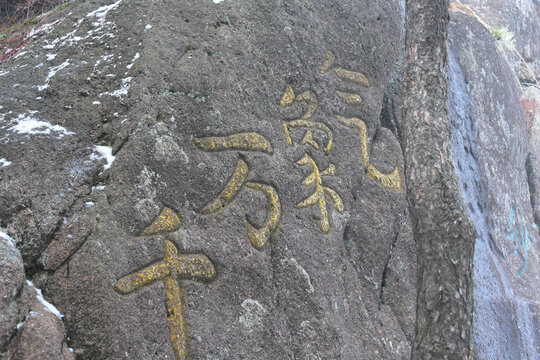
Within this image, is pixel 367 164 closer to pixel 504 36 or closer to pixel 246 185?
pixel 246 185

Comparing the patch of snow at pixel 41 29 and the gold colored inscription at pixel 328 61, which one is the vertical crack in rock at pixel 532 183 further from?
the patch of snow at pixel 41 29

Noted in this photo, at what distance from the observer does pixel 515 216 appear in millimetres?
8062

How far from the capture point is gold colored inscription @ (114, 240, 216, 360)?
2910mm

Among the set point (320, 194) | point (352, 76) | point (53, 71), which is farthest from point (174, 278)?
point (352, 76)

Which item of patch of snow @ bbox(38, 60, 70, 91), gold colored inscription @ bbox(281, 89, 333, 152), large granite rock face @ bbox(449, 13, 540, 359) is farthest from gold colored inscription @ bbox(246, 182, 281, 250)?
large granite rock face @ bbox(449, 13, 540, 359)

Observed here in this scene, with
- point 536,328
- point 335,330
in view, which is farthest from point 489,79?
point 335,330

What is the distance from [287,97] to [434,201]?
6.20 ft

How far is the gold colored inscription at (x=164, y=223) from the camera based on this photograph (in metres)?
3.13

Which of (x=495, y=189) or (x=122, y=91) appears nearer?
(x=122, y=91)

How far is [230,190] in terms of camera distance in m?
3.61

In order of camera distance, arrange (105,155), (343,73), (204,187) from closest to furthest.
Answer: (105,155) → (204,187) → (343,73)

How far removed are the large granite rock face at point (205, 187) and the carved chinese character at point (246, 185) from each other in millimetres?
15

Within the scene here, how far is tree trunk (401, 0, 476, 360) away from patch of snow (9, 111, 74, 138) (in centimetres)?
230

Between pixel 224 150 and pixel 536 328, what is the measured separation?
234 inches
